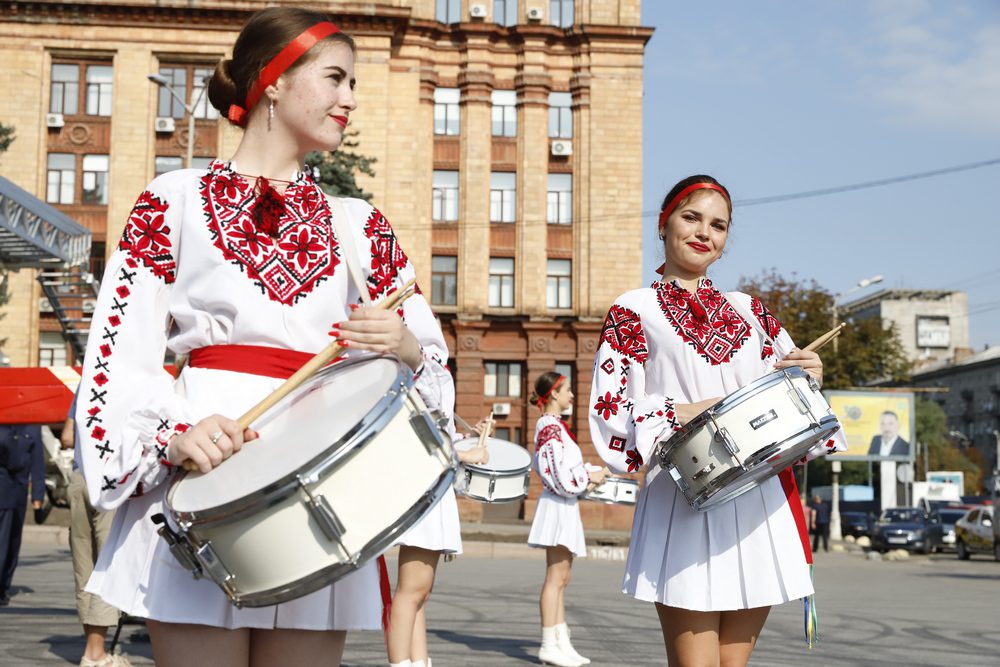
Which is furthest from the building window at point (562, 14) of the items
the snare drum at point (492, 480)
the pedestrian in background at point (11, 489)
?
the snare drum at point (492, 480)

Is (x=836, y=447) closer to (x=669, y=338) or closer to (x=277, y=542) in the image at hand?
(x=669, y=338)

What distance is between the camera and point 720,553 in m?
4.65

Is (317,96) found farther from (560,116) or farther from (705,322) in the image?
(560,116)

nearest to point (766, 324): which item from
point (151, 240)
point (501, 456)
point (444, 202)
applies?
point (151, 240)

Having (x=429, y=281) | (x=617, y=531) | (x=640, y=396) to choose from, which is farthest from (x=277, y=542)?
(x=429, y=281)

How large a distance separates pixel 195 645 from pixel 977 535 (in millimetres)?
33039

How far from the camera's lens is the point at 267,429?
9.56 feet

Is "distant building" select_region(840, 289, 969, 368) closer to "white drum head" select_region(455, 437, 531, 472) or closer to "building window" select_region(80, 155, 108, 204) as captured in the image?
"building window" select_region(80, 155, 108, 204)

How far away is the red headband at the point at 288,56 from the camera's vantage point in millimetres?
3332

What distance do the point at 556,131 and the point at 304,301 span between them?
41.2m

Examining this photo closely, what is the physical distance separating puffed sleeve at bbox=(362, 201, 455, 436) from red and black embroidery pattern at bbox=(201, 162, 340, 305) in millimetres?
125

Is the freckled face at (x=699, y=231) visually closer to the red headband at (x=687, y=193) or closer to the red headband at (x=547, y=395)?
the red headband at (x=687, y=193)

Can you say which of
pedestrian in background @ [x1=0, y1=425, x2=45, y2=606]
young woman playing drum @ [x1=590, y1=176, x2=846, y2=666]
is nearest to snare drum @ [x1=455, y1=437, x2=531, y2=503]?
pedestrian in background @ [x1=0, y1=425, x2=45, y2=606]

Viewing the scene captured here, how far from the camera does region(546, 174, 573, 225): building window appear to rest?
4362 cm
